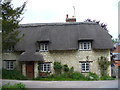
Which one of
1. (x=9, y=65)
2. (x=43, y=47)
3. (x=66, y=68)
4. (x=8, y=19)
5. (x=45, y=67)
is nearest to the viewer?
(x=8, y=19)

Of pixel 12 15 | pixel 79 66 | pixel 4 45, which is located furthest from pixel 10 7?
pixel 79 66

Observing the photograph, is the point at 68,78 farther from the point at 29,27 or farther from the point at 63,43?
the point at 29,27

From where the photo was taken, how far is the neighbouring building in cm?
2511

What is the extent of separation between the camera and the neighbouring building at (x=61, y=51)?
25109 millimetres

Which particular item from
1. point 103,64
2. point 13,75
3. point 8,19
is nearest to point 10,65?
point 13,75

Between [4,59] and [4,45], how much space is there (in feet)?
41.5

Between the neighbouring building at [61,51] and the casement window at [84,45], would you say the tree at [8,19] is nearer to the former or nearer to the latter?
the neighbouring building at [61,51]

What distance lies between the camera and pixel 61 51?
25641 millimetres

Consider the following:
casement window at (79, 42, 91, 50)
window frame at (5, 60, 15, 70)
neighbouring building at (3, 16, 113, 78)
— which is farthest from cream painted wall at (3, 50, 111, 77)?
window frame at (5, 60, 15, 70)

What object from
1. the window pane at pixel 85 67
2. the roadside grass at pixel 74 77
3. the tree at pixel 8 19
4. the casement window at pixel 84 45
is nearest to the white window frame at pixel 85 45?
the casement window at pixel 84 45

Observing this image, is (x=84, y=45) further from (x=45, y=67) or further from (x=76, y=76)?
(x=45, y=67)

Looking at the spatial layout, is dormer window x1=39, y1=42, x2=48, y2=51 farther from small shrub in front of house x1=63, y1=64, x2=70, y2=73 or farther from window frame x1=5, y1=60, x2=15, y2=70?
window frame x1=5, y1=60, x2=15, y2=70

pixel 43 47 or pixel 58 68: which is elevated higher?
pixel 43 47

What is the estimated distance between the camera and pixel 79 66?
994 inches
